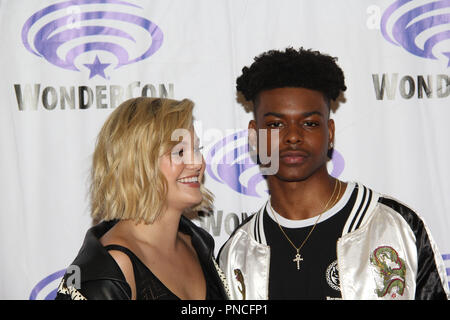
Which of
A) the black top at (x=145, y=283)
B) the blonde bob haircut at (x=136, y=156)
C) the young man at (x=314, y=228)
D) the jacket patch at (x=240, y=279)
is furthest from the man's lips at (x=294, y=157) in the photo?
the black top at (x=145, y=283)

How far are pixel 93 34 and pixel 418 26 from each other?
1694mm

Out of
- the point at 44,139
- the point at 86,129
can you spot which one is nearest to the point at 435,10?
the point at 86,129

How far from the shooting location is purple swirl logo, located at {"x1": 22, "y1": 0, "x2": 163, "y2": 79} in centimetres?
257

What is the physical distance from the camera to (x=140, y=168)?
1.84m

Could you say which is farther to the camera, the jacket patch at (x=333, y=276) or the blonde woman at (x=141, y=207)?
the jacket patch at (x=333, y=276)

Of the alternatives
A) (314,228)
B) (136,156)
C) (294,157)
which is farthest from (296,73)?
(136,156)

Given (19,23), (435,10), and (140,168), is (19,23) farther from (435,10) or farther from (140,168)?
(435,10)

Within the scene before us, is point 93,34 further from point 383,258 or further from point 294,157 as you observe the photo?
point 383,258

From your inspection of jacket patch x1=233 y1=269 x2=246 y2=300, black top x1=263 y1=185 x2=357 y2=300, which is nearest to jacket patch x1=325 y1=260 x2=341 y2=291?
black top x1=263 y1=185 x2=357 y2=300

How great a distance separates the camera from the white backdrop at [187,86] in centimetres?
258

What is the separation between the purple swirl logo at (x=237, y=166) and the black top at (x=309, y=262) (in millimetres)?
510

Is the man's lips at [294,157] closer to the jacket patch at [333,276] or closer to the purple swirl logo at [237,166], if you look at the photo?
the jacket patch at [333,276]

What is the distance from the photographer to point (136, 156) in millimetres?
1837

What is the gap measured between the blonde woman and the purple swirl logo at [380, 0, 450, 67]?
1.29m
